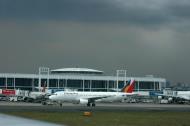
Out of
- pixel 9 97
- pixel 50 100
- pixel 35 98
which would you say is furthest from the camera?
pixel 9 97

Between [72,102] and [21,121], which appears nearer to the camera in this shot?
[21,121]

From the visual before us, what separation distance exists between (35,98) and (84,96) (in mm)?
31867

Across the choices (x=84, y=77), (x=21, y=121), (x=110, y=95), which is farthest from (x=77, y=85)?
(x=21, y=121)

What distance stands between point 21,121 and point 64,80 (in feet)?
622

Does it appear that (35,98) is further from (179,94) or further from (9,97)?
(179,94)

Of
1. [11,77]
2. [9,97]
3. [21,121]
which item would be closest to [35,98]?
[9,97]

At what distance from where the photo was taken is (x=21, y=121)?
→ 17.6ft

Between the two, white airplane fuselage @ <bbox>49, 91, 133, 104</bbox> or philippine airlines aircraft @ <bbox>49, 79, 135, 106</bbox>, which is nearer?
philippine airlines aircraft @ <bbox>49, 79, 135, 106</bbox>

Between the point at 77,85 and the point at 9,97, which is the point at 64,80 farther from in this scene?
the point at 9,97

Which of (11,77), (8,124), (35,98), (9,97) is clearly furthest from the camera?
(11,77)

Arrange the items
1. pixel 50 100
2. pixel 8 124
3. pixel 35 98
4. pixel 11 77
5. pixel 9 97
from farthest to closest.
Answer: pixel 11 77 → pixel 9 97 → pixel 35 98 → pixel 50 100 → pixel 8 124

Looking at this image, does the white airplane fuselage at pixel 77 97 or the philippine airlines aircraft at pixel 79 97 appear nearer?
the philippine airlines aircraft at pixel 79 97

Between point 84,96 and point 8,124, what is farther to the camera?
point 84,96

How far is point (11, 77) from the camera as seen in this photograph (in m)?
188
